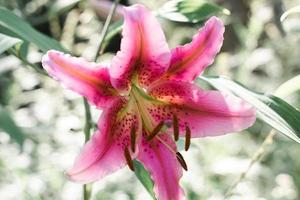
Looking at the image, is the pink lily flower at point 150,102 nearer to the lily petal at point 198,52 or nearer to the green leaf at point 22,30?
the lily petal at point 198,52

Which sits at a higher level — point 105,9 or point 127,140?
point 127,140

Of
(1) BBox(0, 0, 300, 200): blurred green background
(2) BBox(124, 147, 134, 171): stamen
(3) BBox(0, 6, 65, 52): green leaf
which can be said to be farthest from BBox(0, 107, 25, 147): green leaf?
(2) BBox(124, 147, 134, 171): stamen

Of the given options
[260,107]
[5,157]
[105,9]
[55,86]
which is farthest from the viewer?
[105,9]

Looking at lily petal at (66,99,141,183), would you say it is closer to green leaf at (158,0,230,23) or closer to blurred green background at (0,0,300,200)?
green leaf at (158,0,230,23)

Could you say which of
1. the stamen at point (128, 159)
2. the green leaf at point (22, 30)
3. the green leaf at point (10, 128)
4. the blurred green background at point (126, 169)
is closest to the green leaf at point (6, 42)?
the green leaf at point (22, 30)

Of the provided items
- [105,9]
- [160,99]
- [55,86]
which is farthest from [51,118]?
[160,99]

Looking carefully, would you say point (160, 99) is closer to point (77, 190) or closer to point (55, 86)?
point (77, 190)

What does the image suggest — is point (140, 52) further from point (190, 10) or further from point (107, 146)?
point (190, 10)

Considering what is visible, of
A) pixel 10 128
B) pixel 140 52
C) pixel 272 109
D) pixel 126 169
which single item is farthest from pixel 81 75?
pixel 126 169
